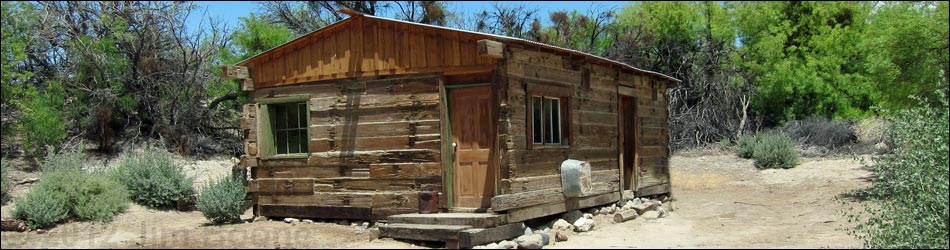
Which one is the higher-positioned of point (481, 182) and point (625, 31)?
point (625, 31)

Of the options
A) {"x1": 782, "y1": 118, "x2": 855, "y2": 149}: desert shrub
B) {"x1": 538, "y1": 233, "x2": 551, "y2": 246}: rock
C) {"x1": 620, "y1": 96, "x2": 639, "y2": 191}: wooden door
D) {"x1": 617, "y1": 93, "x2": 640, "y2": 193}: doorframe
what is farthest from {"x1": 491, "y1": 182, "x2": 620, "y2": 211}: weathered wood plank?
{"x1": 782, "y1": 118, "x2": 855, "y2": 149}: desert shrub

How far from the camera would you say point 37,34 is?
16656mm

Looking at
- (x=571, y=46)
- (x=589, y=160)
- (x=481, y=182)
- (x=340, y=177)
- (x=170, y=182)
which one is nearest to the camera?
(x=481, y=182)

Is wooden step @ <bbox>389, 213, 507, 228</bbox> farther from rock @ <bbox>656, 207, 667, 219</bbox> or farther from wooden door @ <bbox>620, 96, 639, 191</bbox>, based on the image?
wooden door @ <bbox>620, 96, 639, 191</bbox>

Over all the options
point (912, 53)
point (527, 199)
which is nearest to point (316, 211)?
point (527, 199)

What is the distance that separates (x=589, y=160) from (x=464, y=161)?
250 centimetres

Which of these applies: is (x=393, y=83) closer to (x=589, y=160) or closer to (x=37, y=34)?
(x=589, y=160)

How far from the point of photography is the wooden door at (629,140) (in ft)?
45.6

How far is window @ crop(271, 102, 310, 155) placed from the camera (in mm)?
11805

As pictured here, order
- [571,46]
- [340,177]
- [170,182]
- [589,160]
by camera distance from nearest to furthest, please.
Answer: [340,177], [589,160], [170,182], [571,46]

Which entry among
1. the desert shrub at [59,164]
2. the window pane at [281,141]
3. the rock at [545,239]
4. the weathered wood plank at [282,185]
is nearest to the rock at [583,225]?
the rock at [545,239]

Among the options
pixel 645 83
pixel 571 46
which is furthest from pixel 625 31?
pixel 645 83

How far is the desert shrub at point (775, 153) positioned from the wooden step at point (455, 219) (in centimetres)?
1193

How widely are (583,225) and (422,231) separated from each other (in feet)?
A: 8.52
